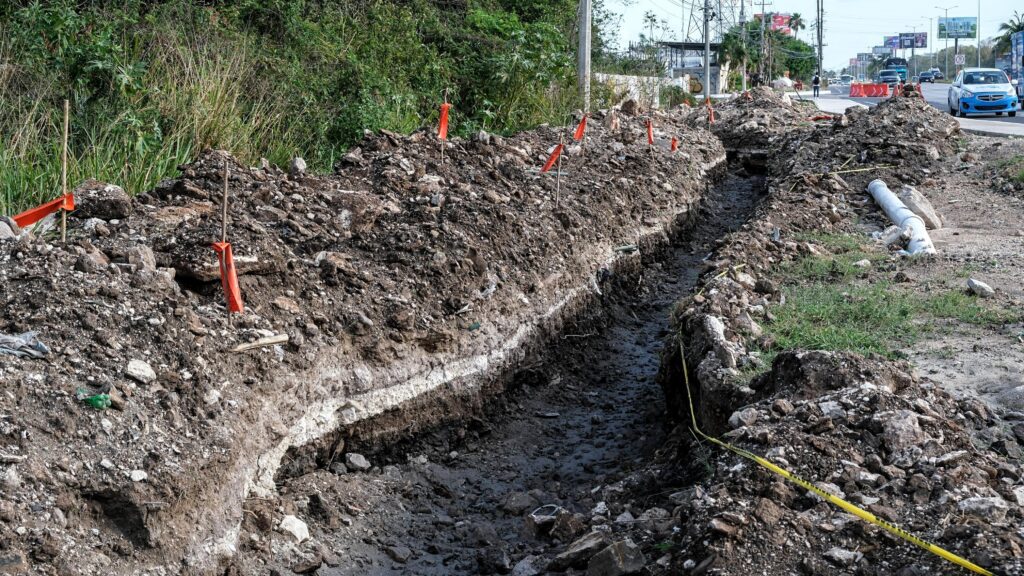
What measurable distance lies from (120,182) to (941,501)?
5.58m

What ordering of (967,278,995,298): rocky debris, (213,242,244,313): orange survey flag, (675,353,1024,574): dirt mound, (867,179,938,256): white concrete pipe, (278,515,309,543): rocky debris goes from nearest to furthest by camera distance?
(675,353,1024,574): dirt mound, (278,515,309,543): rocky debris, (213,242,244,313): orange survey flag, (967,278,995,298): rocky debris, (867,179,938,256): white concrete pipe

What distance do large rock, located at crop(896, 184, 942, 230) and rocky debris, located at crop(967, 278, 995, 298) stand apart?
2.56 metres

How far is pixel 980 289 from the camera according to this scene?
612cm

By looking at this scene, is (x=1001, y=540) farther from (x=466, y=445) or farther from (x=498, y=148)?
(x=498, y=148)

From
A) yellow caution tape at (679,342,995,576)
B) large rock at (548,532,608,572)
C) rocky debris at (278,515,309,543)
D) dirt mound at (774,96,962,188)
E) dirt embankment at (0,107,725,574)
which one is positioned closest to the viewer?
yellow caution tape at (679,342,995,576)

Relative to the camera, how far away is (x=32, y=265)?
415cm

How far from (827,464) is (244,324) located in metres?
2.89

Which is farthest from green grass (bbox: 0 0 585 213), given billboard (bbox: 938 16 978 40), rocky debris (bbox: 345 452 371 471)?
billboard (bbox: 938 16 978 40)

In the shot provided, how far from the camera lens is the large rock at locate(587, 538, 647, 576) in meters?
3.50

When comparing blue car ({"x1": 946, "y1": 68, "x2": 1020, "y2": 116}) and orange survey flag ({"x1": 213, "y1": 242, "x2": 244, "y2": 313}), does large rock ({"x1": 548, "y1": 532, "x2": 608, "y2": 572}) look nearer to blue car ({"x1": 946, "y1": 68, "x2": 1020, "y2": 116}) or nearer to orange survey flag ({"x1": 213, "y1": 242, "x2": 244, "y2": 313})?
orange survey flag ({"x1": 213, "y1": 242, "x2": 244, "y2": 313})

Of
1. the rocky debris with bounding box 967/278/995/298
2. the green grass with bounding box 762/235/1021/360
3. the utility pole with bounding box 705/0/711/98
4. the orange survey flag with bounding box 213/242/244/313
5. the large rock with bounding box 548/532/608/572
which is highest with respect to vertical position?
the utility pole with bounding box 705/0/711/98

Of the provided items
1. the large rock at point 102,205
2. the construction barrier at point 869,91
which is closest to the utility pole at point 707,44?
the construction barrier at point 869,91

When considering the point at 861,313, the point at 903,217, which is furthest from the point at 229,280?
the point at 903,217

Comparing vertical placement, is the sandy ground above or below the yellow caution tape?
above
